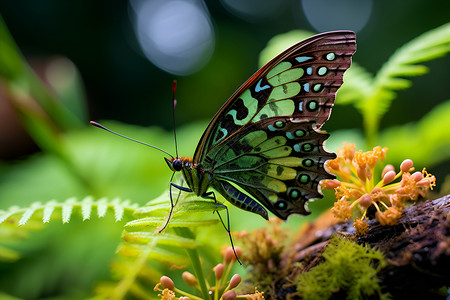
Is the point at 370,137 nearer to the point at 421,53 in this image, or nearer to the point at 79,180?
the point at 421,53

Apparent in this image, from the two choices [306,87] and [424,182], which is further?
[306,87]

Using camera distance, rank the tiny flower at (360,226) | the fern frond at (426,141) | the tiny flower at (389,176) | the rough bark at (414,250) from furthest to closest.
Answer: the fern frond at (426,141) < the tiny flower at (389,176) < the tiny flower at (360,226) < the rough bark at (414,250)

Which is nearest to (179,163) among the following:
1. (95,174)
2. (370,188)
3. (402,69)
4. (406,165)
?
(370,188)

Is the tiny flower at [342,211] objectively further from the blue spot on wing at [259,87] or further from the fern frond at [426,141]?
the fern frond at [426,141]

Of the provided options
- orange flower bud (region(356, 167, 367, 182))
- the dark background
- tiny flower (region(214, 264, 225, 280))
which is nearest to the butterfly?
orange flower bud (region(356, 167, 367, 182))

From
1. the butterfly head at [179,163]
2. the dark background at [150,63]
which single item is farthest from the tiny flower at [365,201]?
the dark background at [150,63]

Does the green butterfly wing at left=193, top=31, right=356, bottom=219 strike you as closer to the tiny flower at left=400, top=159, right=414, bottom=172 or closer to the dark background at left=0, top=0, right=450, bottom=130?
the tiny flower at left=400, top=159, right=414, bottom=172

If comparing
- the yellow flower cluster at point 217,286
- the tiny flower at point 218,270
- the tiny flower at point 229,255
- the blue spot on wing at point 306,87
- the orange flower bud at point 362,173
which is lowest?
Answer: the yellow flower cluster at point 217,286

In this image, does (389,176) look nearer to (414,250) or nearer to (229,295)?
(414,250)
